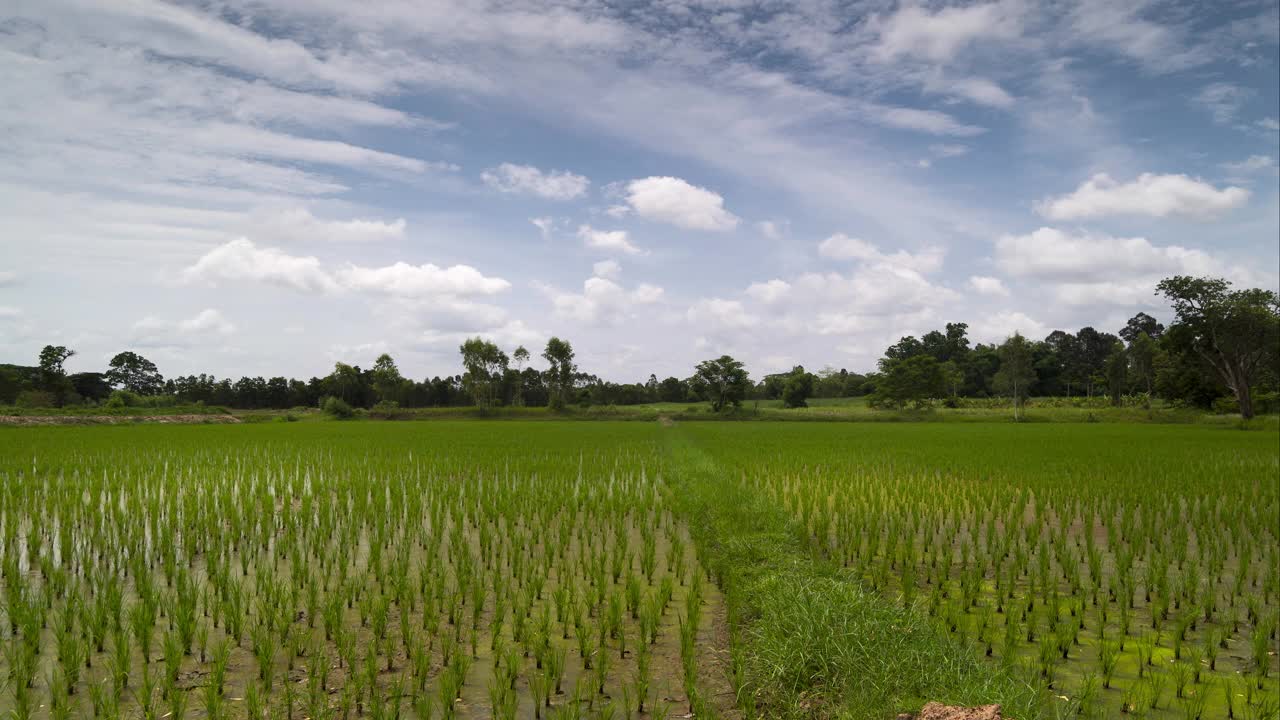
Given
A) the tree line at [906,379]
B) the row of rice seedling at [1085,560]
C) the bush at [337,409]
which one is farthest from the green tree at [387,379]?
the row of rice seedling at [1085,560]

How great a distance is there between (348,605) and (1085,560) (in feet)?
26.0

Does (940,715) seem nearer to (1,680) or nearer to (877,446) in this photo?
(1,680)

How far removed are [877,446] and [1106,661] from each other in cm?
1873

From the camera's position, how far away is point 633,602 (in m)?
5.75

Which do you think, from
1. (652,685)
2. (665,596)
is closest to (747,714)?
(652,685)

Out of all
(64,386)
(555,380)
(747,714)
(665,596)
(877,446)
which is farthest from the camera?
(555,380)

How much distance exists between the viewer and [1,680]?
14.5ft

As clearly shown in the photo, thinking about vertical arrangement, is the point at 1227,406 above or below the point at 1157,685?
above

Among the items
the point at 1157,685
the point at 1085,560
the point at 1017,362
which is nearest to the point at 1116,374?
the point at 1017,362

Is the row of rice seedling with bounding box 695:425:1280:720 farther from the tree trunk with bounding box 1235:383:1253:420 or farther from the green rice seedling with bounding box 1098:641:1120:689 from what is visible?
the tree trunk with bounding box 1235:383:1253:420

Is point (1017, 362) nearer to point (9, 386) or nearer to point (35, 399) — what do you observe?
point (35, 399)

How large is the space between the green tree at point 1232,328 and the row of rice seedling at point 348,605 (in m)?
45.2

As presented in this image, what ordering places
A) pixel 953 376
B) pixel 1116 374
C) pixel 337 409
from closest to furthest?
pixel 337 409 → pixel 1116 374 → pixel 953 376

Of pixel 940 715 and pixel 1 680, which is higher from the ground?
pixel 940 715
